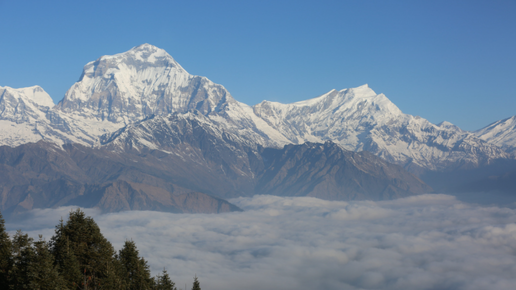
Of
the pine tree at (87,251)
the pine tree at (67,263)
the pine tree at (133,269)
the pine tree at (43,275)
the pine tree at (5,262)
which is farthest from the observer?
the pine tree at (133,269)

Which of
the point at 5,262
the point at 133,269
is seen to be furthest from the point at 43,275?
the point at 133,269

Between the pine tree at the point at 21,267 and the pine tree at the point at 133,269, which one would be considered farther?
the pine tree at the point at 133,269

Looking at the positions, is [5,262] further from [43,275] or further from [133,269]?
[133,269]

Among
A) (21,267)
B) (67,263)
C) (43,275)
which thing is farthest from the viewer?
(67,263)

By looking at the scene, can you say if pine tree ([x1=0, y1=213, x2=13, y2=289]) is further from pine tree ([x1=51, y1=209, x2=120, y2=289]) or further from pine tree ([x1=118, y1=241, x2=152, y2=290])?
pine tree ([x1=118, y1=241, x2=152, y2=290])

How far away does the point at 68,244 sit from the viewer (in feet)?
223

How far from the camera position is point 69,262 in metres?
67.0

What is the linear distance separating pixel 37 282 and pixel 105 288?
11487 mm

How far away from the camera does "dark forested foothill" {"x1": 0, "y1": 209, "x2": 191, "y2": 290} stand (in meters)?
60.6

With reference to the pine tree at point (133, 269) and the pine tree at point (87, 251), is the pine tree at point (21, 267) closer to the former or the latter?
the pine tree at point (87, 251)

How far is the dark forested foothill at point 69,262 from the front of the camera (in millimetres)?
60562

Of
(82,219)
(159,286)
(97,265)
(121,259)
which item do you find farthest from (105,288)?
(159,286)

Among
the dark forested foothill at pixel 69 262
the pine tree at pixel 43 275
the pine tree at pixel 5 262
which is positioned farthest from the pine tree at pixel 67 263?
the pine tree at pixel 5 262

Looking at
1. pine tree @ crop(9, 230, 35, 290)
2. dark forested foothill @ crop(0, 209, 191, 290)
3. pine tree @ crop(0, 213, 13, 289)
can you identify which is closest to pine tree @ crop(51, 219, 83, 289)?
dark forested foothill @ crop(0, 209, 191, 290)
